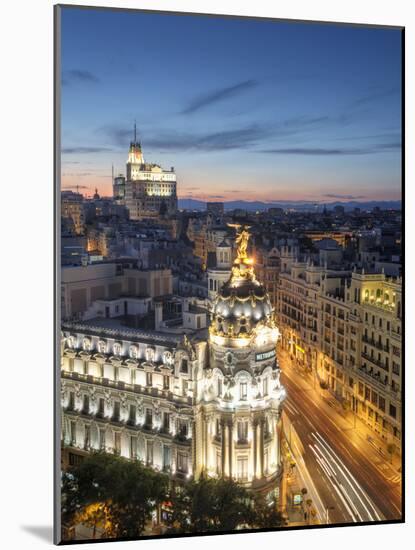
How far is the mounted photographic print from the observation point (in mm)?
7102

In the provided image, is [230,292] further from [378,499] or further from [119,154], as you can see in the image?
[378,499]

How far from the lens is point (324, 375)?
767 cm

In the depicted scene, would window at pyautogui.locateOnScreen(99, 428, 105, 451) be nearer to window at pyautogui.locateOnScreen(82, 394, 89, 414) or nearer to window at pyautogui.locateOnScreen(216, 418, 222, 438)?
window at pyautogui.locateOnScreen(82, 394, 89, 414)

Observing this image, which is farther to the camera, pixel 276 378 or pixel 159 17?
pixel 276 378

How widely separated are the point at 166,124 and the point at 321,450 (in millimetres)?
3456

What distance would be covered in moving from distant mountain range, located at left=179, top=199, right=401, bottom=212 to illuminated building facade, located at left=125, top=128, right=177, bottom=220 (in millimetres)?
167

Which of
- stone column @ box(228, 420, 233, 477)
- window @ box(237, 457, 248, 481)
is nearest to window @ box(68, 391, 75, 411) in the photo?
stone column @ box(228, 420, 233, 477)

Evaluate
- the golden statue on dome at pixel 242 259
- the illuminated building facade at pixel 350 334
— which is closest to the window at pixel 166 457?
the illuminated building facade at pixel 350 334

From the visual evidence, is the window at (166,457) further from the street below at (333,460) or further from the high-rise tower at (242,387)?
the street below at (333,460)

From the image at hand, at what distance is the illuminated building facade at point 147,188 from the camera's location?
7117mm

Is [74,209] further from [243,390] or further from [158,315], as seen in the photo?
[243,390]

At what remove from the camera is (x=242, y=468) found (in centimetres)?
747

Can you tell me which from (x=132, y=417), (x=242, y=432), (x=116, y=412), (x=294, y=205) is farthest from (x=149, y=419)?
(x=294, y=205)

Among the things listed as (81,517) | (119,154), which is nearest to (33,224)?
(119,154)
